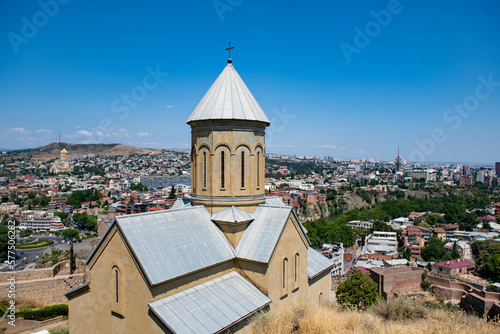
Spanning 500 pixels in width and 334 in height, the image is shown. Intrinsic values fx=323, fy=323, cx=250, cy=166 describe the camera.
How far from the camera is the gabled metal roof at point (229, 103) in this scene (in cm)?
859

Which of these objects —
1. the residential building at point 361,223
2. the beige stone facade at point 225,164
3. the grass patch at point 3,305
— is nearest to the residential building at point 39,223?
the grass patch at point 3,305

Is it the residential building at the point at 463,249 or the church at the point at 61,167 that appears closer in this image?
the residential building at the point at 463,249

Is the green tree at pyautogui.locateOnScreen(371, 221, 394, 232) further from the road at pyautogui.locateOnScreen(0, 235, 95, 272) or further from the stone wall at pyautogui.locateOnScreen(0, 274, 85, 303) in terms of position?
the stone wall at pyautogui.locateOnScreen(0, 274, 85, 303)

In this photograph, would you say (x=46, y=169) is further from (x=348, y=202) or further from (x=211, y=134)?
(x=211, y=134)

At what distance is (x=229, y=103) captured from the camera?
8727mm

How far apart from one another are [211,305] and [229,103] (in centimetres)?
502

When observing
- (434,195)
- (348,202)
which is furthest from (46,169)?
(434,195)

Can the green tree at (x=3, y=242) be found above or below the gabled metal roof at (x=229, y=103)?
below

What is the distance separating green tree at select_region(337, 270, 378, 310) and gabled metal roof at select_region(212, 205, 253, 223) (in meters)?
7.04

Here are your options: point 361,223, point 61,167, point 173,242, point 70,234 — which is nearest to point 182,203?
point 173,242

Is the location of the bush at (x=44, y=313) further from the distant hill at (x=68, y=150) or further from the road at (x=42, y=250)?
the distant hill at (x=68, y=150)

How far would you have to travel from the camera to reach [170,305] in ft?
20.2

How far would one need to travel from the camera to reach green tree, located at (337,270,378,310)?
13.1 metres

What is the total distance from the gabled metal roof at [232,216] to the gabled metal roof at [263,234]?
270mm
